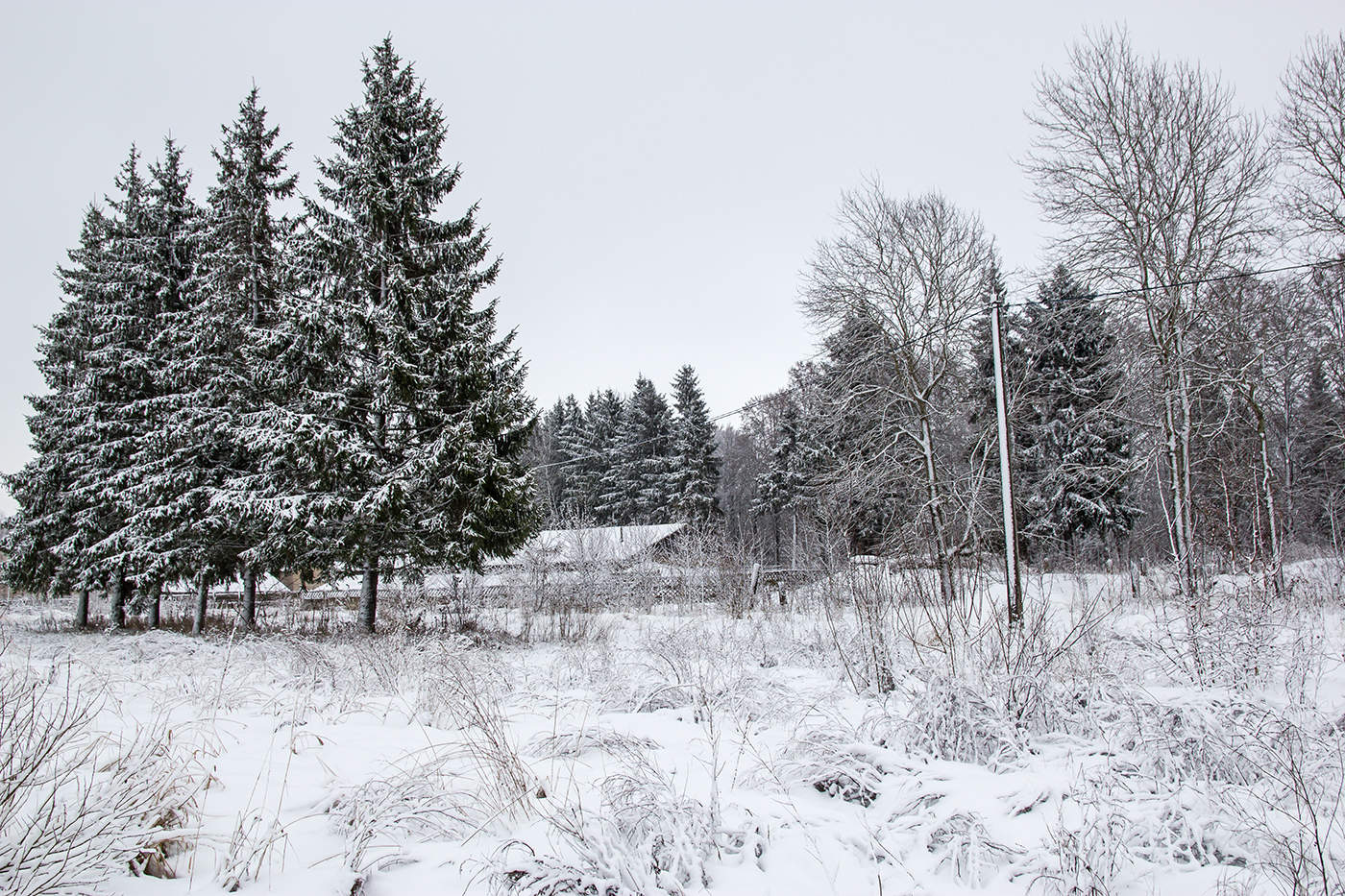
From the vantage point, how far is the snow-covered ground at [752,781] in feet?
7.73

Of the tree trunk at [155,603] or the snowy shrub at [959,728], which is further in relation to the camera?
the tree trunk at [155,603]

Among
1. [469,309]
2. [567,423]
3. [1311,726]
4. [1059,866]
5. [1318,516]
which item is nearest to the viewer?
[1059,866]

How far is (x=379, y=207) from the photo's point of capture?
1184 centimetres

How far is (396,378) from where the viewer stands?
1133 centimetres

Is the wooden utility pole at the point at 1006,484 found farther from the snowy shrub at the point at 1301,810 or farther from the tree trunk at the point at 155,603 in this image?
the tree trunk at the point at 155,603

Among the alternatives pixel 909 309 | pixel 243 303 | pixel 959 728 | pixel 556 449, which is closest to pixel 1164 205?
pixel 909 309

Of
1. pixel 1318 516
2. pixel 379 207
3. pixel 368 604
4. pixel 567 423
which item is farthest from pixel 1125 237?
pixel 567 423

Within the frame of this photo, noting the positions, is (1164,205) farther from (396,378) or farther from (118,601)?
(118,601)

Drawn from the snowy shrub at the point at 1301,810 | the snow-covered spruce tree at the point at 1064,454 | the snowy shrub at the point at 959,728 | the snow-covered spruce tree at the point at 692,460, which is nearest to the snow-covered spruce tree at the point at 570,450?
the snow-covered spruce tree at the point at 692,460

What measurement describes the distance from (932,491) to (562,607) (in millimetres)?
8700

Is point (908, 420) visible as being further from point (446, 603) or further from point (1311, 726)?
point (1311, 726)

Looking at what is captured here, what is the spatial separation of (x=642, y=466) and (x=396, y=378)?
28398mm

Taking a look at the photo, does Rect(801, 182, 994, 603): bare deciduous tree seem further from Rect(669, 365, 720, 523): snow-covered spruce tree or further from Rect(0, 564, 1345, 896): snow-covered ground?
Rect(669, 365, 720, 523): snow-covered spruce tree

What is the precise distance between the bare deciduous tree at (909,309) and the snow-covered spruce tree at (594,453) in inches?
995
